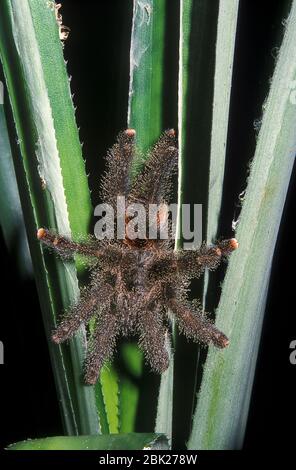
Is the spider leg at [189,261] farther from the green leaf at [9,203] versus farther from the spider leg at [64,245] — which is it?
the green leaf at [9,203]

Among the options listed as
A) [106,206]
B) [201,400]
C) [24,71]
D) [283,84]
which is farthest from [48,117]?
[201,400]

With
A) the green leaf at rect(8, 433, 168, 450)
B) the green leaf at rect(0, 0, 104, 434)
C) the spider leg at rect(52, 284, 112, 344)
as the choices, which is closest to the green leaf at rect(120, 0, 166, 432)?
the green leaf at rect(0, 0, 104, 434)

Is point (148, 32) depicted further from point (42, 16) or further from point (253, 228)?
point (253, 228)

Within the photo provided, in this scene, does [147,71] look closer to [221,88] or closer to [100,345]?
[221,88]

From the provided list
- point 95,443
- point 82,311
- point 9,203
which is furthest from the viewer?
point 9,203

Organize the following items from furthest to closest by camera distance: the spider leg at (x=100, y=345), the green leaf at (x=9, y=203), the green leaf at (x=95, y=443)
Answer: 1. the green leaf at (x=9, y=203)
2. the spider leg at (x=100, y=345)
3. the green leaf at (x=95, y=443)

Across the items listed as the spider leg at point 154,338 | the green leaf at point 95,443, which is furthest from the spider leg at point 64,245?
the green leaf at point 95,443

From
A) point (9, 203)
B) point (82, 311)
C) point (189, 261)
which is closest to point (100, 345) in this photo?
point (82, 311)
